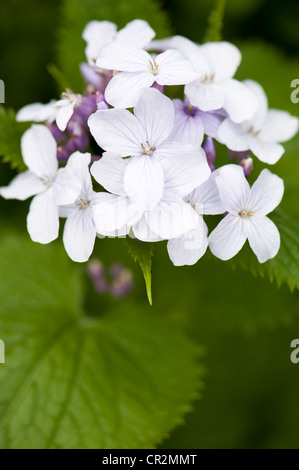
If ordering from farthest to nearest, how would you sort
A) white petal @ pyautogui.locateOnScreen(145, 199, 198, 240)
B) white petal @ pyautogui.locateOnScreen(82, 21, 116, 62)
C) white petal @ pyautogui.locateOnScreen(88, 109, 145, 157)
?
1. white petal @ pyautogui.locateOnScreen(82, 21, 116, 62)
2. white petal @ pyautogui.locateOnScreen(88, 109, 145, 157)
3. white petal @ pyautogui.locateOnScreen(145, 199, 198, 240)

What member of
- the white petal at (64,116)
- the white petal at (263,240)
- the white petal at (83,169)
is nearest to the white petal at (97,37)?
the white petal at (64,116)

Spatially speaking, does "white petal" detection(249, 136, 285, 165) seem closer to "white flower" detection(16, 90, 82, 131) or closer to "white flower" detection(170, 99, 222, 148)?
"white flower" detection(170, 99, 222, 148)

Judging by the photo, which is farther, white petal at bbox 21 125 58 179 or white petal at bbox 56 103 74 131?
white petal at bbox 21 125 58 179

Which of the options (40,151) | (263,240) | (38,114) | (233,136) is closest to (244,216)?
(263,240)

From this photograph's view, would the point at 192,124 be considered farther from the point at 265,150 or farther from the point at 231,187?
the point at 265,150

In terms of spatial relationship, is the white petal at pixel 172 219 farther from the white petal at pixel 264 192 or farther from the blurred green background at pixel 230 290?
the blurred green background at pixel 230 290

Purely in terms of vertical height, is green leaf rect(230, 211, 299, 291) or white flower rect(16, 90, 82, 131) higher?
white flower rect(16, 90, 82, 131)

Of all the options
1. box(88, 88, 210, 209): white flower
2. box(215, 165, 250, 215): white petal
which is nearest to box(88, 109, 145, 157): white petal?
box(88, 88, 210, 209): white flower

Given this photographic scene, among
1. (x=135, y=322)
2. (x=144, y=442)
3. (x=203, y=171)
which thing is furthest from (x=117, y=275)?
(x=203, y=171)
